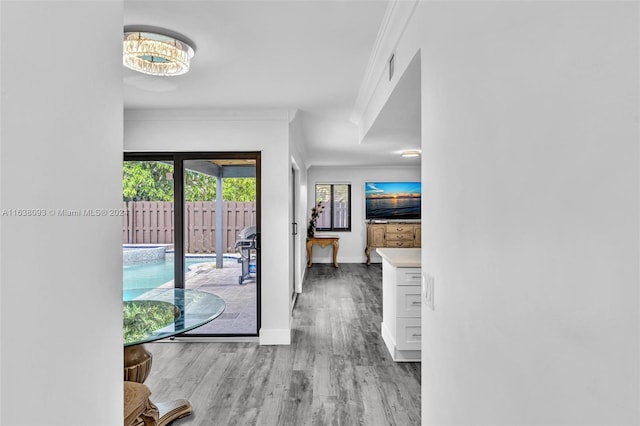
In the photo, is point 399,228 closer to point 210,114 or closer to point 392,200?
point 392,200

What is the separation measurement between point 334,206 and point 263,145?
5.56 m

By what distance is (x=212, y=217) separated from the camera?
4.04m

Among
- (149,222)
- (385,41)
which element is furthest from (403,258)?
(149,222)

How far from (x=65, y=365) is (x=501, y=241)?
0.94 meters

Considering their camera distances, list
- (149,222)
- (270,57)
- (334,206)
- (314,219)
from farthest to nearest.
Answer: (334,206) < (314,219) < (149,222) < (270,57)

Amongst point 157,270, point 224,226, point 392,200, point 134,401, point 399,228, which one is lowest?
point 134,401

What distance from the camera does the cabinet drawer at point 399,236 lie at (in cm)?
888

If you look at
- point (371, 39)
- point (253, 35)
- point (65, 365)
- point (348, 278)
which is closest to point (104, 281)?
point (65, 365)

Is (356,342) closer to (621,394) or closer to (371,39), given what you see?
(371,39)

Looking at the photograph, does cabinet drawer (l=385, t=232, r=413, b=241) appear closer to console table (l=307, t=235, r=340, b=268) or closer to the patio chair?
console table (l=307, t=235, r=340, b=268)

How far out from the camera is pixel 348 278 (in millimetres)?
7441

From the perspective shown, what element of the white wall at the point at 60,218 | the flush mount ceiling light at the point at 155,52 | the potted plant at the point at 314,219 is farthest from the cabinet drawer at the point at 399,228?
the white wall at the point at 60,218

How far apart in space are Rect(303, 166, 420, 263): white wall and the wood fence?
207 inches

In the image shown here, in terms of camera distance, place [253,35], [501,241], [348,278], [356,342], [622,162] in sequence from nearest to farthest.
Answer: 1. [622,162]
2. [501,241]
3. [253,35]
4. [356,342]
5. [348,278]
